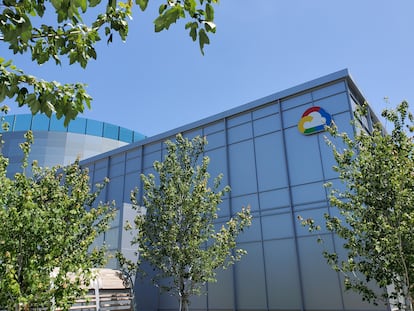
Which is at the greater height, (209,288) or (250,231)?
(250,231)

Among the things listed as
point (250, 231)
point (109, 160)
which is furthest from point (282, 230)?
point (109, 160)

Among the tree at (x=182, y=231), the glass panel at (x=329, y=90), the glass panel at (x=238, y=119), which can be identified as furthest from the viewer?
the glass panel at (x=238, y=119)

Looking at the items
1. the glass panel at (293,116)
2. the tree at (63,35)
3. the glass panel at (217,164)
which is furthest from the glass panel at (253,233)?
the tree at (63,35)

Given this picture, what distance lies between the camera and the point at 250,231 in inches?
677

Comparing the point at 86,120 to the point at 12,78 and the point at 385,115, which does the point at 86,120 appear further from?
the point at 12,78

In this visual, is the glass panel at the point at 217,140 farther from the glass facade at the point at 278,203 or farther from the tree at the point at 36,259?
the tree at the point at 36,259

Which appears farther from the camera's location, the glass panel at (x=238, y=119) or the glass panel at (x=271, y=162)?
the glass panel at (x=238, y=119)

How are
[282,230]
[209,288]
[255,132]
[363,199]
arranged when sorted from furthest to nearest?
1. [255,132]
2. [209,288]
3. [282,230]
4. [363,199]

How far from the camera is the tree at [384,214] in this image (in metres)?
7.81

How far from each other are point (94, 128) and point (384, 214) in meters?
33.2

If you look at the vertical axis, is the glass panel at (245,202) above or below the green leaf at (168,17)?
above

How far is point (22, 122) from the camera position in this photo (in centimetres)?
3703

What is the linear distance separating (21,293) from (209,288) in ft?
40.6

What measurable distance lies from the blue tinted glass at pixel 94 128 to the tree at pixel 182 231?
26103 millimetres
